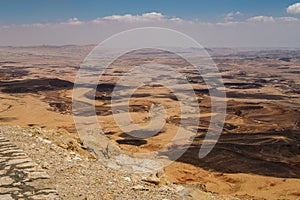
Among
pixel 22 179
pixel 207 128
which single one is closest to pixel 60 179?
pixel 22 179

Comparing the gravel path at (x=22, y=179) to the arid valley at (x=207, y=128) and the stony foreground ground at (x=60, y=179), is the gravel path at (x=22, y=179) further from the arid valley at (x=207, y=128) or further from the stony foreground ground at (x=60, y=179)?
the arid valley at (x=207, y=128)

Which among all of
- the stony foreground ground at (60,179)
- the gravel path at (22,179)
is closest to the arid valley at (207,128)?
the stony foreground ground at (60,179)

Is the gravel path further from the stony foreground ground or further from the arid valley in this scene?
the arid valley

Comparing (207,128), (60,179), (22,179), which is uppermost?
(22,179)

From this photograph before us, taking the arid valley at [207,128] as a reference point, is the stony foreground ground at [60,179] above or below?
above

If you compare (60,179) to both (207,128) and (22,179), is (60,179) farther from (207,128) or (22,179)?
(207,128)

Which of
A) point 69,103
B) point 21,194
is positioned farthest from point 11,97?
point 21,194

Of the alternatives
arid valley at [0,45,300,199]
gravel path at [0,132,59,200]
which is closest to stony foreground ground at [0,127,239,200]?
gravel path at [0,132,59,200]

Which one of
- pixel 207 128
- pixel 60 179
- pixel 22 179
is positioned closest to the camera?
pixel 22 179

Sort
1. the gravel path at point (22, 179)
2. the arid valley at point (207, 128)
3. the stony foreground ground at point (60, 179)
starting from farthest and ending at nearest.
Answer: the arid valley at point (207, 128), the stony foreground ground at point (60, 179), the gravel path at point (22, 179)

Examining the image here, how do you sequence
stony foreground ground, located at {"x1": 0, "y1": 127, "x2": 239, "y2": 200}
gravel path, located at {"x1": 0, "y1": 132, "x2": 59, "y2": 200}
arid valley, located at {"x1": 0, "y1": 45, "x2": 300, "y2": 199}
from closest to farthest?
1. gravel path, located at {"x1": 0, "y1": 132, "x2": 59, "y2": 200}
2. stony foreground ground, located at {"x1": 0, "y1": 127, "x2": 239, "y2": 200}
3. arid valley, located at {"x1": 0, "y1": 45, "x2": 300, "y2": 199}

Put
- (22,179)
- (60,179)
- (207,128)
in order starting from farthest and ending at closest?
1. (207,128)
2. (60,179)
3. (22,179)
